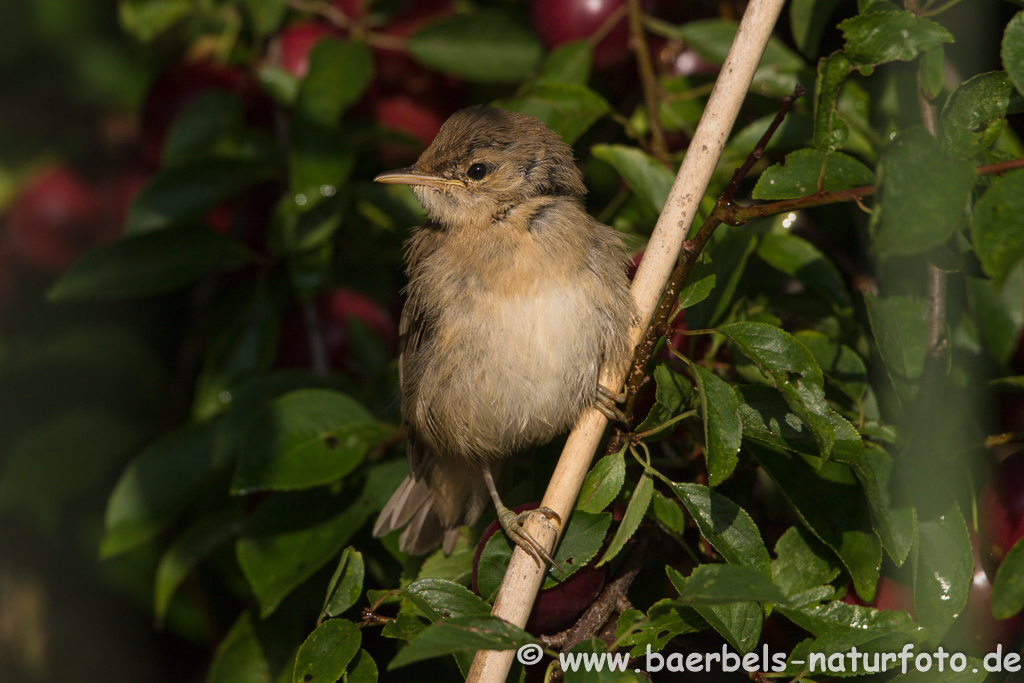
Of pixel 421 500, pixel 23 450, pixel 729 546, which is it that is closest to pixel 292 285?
pixel 421 500

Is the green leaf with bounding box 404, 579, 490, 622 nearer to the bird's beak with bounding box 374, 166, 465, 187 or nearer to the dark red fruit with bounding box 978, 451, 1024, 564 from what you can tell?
the dark red fruit with bounding box 978, 451, 1024, 564

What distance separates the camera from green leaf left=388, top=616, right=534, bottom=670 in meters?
1.18

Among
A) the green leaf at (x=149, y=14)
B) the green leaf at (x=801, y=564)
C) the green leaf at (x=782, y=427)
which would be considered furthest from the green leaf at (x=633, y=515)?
the green leaf at (x=149, y=14)

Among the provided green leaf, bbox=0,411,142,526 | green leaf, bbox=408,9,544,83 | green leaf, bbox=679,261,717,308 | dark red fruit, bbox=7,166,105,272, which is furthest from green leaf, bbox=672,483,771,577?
dark red fruit, bbox=7,166,105,272

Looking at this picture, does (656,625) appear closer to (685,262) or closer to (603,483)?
(603,483)

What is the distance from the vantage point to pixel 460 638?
1231 millimetres

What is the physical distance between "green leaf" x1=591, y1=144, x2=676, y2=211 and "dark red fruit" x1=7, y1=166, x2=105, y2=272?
2296mm

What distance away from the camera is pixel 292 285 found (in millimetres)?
2822

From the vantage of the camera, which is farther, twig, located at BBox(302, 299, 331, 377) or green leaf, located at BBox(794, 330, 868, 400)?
twig, located at BBox(302, 299, 331, 377)

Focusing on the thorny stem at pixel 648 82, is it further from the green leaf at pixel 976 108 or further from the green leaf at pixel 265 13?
the green leaf at pixel 265 13

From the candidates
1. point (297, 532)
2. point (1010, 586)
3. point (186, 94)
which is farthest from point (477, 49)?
point (1010, 586)

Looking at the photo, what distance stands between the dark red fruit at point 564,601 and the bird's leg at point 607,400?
32 centimetres

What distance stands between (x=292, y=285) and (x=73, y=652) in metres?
1.85

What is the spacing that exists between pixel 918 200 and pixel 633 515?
717mm
